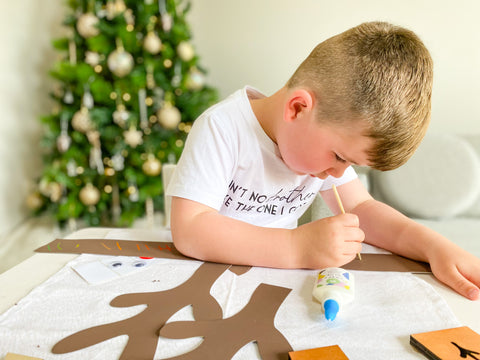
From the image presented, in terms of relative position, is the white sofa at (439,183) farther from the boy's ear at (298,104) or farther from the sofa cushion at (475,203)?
the boy's ear at (298,104)

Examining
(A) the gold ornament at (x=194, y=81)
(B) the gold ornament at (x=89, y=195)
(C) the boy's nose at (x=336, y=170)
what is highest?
(A) the gold ornament at (x=194, y=81)

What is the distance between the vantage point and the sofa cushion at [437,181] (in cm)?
145

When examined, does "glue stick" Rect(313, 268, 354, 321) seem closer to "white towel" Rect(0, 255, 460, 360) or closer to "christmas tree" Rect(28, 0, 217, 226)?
"white towel" Rect(0, 255, 460, 360)

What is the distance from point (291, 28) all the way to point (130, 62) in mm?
851

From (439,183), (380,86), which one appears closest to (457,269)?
(380,86)

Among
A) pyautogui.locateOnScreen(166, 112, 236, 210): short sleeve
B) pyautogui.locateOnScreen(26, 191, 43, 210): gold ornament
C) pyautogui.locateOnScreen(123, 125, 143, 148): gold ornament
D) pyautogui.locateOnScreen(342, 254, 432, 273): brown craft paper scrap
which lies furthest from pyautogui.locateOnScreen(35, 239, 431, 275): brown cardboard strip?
pyautogui.locateOnScreen(26, 191, 43, 210): gold ornament

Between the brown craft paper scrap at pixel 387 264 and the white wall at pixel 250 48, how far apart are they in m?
1.41

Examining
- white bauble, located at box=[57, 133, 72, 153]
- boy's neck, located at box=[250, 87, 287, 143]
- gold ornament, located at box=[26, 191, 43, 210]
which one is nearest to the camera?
boy's neck, located at box=[250, 87, 287, 143]

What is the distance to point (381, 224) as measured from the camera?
28.2 inches

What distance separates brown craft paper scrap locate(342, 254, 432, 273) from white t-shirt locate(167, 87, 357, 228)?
22cm

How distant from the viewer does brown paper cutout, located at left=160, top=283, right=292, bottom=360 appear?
390 millimetres

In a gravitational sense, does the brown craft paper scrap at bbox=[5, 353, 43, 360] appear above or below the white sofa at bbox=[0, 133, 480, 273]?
above

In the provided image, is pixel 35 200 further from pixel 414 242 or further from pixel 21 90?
pixel 414 242

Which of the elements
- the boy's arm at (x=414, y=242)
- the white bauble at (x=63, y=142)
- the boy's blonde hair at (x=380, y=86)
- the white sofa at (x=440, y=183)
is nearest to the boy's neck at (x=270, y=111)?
the boy's blonde hair at (x=380, y=86)
